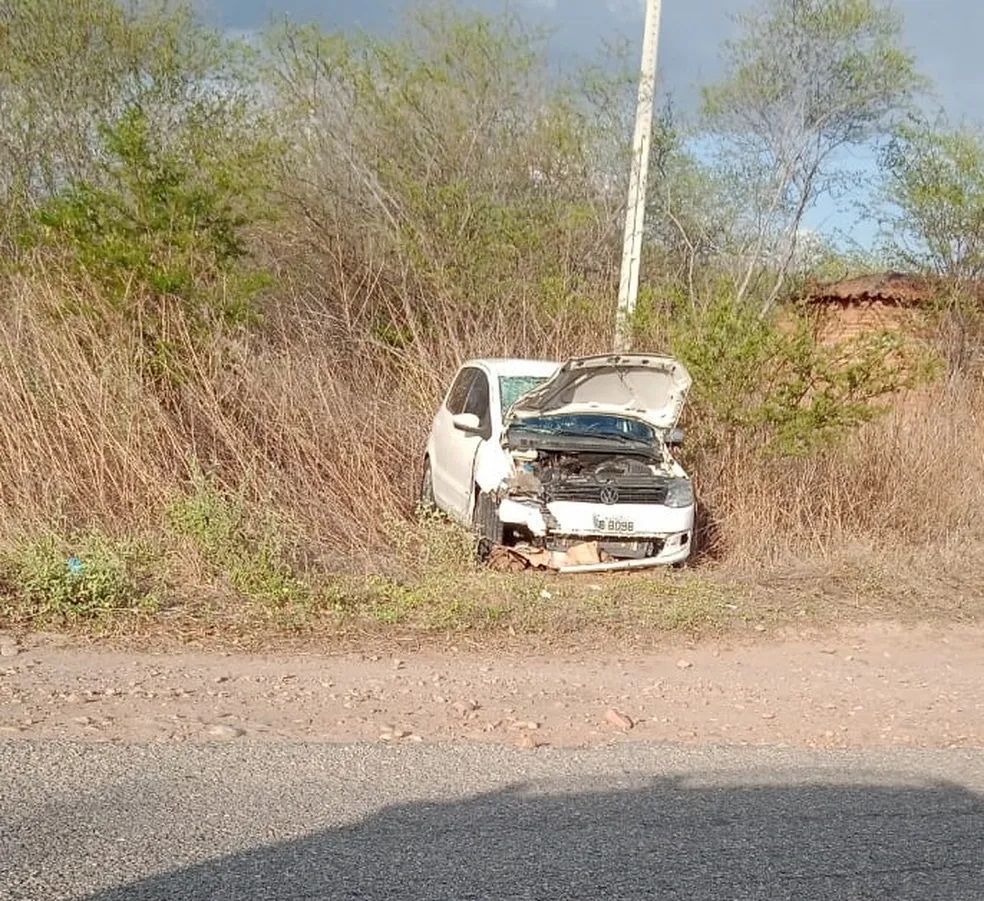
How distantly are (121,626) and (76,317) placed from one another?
525 cm

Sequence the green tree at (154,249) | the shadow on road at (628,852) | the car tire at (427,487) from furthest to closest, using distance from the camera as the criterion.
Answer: the green tree at (154,249)
the car tire at (427,487)
the shadow on road at (628,852)

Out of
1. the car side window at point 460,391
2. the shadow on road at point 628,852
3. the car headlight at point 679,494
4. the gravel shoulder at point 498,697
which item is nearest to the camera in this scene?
the shadow on road at point 628,852

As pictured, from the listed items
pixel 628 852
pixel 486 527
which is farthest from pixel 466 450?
pixel 628 852

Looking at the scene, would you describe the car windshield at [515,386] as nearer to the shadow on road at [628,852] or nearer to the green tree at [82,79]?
the shadow on road at [628,852]

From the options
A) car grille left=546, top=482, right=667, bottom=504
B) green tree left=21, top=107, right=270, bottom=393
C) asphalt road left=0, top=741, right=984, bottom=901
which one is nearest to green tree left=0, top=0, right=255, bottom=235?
green tree left=21, top=107, right=270, bottom=393

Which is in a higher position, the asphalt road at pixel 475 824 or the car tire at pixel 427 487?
the asphalt road at pixel 475 824

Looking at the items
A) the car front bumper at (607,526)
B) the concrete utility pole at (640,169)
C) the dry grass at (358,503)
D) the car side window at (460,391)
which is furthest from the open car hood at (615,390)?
the concrete utility pole at (640,169)

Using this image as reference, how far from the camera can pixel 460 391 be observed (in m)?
11.5

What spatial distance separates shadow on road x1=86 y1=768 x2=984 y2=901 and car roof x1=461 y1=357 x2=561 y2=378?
630 cm

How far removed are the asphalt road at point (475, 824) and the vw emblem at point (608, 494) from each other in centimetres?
396

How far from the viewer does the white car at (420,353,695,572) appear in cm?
926

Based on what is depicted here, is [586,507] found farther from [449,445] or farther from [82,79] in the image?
[82,79]

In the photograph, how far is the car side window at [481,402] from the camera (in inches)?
401

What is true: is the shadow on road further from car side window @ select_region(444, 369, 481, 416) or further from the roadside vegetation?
car side window @ select_region(444, 369, 481, 416)
